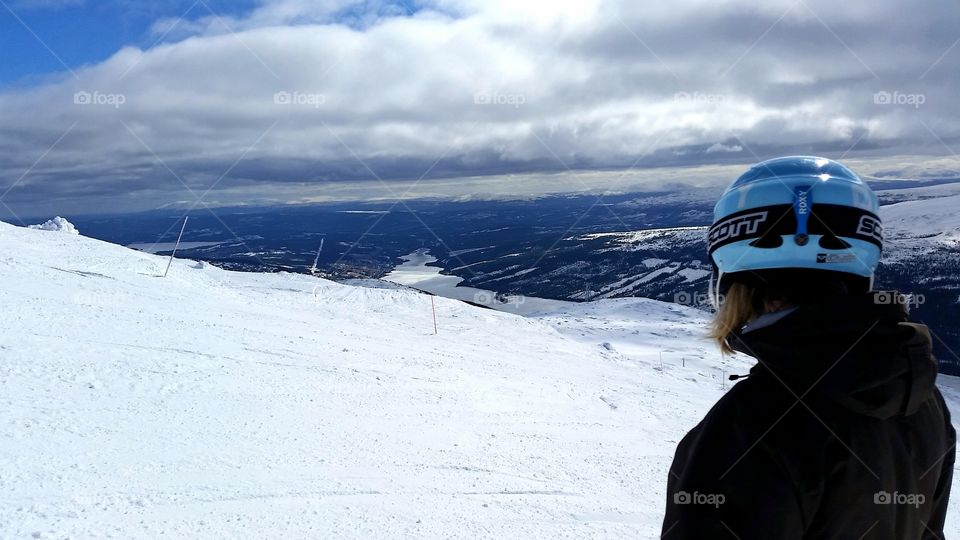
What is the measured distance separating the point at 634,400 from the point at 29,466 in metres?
14.2

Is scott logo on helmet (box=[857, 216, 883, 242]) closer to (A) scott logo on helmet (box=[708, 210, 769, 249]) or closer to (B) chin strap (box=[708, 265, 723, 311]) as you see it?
(A) scott logo on helmet (box=[708, 210, 769, 249])

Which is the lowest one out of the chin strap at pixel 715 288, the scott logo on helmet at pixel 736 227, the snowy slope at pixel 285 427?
the snowy slope at pixel 285 427

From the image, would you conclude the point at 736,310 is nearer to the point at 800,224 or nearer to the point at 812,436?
the point at 800,224

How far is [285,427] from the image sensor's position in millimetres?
9031

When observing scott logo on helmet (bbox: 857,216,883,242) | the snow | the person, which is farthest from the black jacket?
the snow

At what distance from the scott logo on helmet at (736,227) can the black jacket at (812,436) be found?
46 cm

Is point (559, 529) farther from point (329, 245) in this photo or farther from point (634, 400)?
point (329, 245)

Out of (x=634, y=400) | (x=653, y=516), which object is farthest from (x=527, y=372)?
(x=653, y=516)

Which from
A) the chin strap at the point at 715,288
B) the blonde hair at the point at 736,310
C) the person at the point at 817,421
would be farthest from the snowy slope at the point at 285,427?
the person at the point at 817,421

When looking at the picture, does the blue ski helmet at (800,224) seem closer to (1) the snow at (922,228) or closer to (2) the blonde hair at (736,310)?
(2) the blonde hair at (736,310)

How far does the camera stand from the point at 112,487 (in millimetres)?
6273

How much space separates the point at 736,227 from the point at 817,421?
2.78 ft

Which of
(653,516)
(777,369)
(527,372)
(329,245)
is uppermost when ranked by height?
(329,245)

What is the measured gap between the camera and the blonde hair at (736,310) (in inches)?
83.4
